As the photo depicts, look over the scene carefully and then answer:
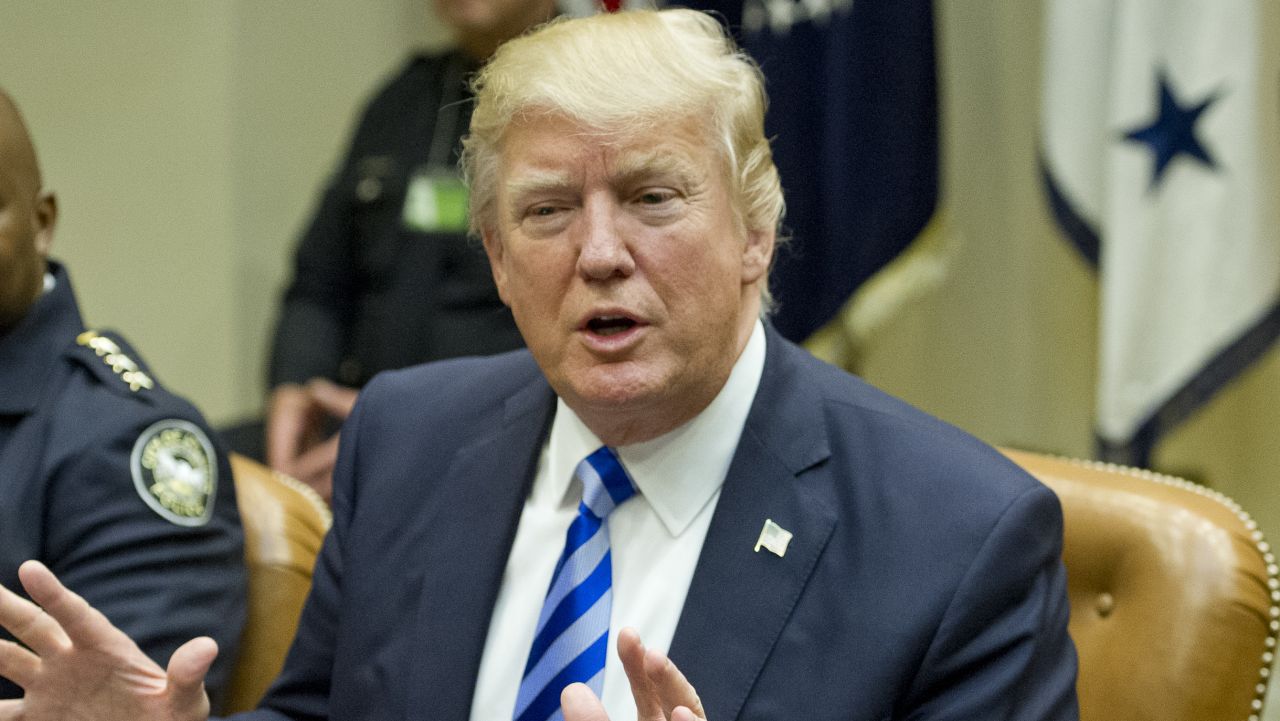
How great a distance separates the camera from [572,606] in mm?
1719

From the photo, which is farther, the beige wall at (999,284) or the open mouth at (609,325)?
the beige wall at (999,284)

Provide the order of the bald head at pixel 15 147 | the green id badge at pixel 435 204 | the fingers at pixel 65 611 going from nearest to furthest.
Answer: the fingers at pixel 65 611
the bald head at pixel 15 147
the green id badge at pixel 435 204

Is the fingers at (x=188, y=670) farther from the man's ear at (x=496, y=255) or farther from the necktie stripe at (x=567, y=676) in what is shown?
the man's ear at (x=496, y=255)

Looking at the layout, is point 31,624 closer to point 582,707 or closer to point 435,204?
point 582,707

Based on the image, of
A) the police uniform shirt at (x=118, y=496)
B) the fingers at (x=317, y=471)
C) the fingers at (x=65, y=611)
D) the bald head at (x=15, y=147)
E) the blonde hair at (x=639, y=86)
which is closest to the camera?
the fingers at (x=65, y=611)

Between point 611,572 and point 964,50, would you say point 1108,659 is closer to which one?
point 611,572

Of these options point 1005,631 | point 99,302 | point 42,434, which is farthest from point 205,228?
point 1005,631

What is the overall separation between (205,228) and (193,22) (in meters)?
0.61

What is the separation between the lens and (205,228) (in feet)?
14.8

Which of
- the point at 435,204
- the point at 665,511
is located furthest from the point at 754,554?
the point at 435,204

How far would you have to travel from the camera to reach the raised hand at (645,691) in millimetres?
1336

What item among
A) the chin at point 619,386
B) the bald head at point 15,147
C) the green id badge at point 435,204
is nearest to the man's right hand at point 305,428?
the green id badge at point 435,204

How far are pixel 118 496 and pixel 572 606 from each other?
691 millimetres

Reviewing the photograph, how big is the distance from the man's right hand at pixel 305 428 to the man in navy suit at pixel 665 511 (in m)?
1.28
